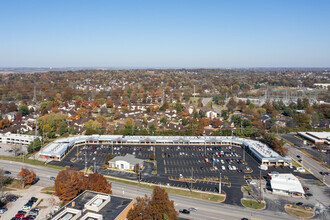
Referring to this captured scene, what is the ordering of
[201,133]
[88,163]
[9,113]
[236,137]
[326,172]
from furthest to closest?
1. [9,113]
2. [201,133]
3. [236,137]
4. [88,163]
5. [326,172]

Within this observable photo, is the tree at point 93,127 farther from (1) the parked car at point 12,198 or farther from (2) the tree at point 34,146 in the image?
(1) the parked car at point 12,198

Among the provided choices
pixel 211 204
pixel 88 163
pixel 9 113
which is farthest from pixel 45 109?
pixel 211 204

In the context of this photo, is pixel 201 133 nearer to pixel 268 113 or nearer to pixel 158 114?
pixel 158 114

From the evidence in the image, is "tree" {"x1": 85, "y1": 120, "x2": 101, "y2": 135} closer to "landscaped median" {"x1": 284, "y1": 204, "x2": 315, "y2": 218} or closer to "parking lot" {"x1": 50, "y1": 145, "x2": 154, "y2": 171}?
"parking lot" {"x1": 50, "y1": 145, "x2": 154, "y2": 171}

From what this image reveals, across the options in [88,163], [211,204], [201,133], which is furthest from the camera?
[201,133]

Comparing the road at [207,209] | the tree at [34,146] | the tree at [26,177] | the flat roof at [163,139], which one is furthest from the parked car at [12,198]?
the tree at [34,146]

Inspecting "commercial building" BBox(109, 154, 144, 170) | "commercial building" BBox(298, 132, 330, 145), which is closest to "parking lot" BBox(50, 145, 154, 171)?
"commercial building" BBox(109, 154, 144, 170)
